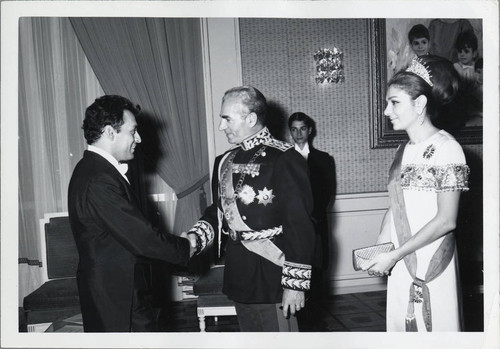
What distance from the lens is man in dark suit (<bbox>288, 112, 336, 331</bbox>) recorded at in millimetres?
2482

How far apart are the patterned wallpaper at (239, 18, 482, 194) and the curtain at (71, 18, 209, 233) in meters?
0.35

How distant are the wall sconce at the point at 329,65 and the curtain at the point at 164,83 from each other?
710 millimetres

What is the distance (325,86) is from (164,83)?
37.8 inches

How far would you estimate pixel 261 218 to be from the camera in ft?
3.98

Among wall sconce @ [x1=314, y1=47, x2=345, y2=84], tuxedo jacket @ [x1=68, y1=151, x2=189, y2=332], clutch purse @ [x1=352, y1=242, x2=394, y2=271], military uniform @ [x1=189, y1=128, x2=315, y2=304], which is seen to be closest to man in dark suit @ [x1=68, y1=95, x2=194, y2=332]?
tuxedo jacket @ [x1=68, y1=151, x2=189, y2=332]

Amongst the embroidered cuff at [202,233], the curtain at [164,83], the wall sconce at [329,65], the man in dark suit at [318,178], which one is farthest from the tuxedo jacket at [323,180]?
the embroidered cuff at [202,233]

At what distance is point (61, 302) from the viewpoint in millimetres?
1972

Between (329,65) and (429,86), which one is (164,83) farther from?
(429,86)

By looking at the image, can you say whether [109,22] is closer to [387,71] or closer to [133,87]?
[133,87]

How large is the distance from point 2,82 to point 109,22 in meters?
1.28

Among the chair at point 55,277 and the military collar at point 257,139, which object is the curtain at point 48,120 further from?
the military collar at point 257,139

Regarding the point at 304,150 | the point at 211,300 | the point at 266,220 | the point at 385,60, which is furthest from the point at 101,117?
the point at 385,60

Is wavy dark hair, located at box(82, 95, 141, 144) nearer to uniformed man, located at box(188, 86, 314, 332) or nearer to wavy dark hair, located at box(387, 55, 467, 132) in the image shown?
uniformed man, located at box(188, 86, 314, 332)

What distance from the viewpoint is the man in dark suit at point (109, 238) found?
114cm
